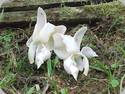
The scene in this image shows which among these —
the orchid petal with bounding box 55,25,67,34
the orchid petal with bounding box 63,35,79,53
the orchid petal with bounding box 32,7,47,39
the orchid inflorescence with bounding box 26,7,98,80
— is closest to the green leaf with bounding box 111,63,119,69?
the orchid inflorescence with bounding box 26,7,98,80

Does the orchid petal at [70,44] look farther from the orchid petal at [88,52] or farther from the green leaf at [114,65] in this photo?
the green leaf at [114,65]

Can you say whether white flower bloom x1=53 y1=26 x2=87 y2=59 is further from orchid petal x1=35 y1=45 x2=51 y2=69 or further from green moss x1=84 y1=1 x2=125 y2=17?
green moss x1=84 y1=1 x2=125 y2=17

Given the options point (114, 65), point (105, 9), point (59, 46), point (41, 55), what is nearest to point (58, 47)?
point (59, 46)

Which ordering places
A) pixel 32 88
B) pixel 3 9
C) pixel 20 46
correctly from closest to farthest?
pixel 32 88
pixel 20 46
pixel 3 9

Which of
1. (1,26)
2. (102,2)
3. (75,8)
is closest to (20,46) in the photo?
(1,26)

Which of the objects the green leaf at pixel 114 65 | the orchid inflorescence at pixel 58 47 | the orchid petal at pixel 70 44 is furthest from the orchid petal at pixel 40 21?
the green leaf at pixel 114 65

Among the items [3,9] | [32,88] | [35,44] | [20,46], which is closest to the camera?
[32,88]

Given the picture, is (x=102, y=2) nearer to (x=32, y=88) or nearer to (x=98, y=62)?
(x=98, y=62)
